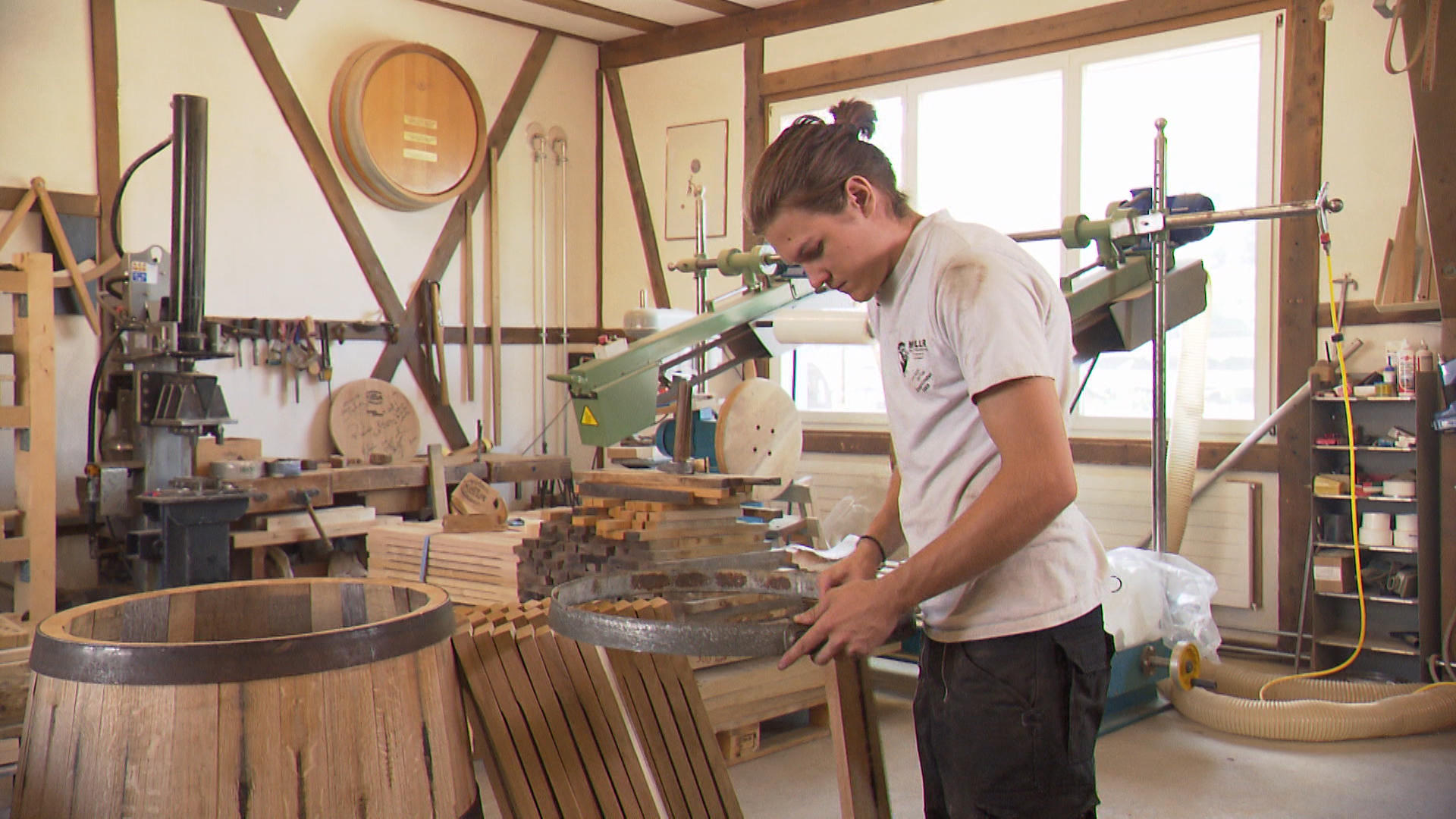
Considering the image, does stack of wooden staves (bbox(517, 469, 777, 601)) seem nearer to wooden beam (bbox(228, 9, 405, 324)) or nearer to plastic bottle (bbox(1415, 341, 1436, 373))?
plastic bottle (bbox(1415, 341, 1436, 373))

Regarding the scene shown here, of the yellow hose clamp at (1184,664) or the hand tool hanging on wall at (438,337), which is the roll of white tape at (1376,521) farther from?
the hand tool hanging on wall at (438,337)

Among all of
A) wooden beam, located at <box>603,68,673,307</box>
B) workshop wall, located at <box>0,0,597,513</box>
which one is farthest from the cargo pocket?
wooden beam, located at <box>603,68,673,307</box>

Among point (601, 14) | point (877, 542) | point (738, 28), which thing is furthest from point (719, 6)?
point (877, 542)

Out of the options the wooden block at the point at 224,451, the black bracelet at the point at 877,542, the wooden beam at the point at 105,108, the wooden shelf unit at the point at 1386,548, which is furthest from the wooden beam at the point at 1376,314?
the wooden beam at the point at 105,108

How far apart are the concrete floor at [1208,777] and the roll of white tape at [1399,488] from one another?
3.23ft

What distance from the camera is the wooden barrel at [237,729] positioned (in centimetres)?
131

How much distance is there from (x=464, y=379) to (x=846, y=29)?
115 inches

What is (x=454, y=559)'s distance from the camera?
4.16 m

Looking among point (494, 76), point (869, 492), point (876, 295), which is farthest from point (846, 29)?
point (876, 295)

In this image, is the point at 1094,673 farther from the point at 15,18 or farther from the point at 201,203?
the point at 15,18

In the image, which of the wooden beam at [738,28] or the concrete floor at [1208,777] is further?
the wooden beam at [738,28]

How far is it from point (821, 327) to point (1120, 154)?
193 cm

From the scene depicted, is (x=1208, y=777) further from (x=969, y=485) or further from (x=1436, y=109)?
(x=969, y=485)

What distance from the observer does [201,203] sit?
420 centimetres
